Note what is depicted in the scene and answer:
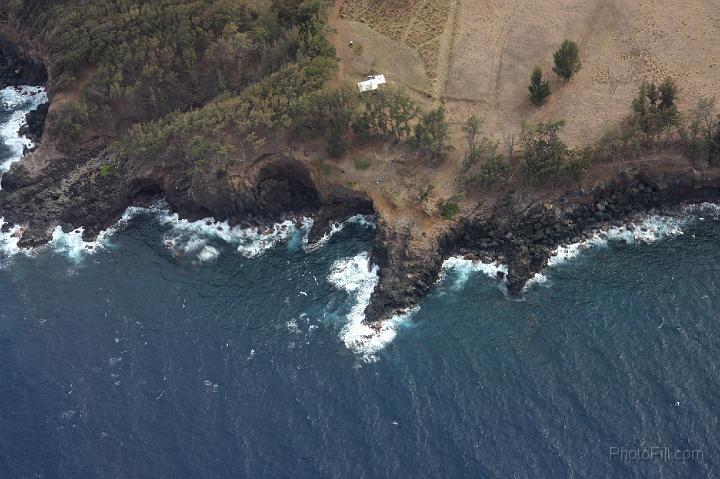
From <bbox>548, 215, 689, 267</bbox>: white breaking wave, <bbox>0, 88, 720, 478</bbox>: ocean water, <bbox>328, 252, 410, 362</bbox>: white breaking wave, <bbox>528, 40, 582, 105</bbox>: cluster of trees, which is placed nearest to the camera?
<bbox>0, 88, 720, 478</bbox>: ocean water

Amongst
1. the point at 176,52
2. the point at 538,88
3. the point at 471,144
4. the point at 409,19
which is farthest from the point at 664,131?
the point at 176,52

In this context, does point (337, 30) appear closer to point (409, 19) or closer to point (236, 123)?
point (409, 19)

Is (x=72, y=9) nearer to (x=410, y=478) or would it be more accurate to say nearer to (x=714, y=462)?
(x=410, y=478)

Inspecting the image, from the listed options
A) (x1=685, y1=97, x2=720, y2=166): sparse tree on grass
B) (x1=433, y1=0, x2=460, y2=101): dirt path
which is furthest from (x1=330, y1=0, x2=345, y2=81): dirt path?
(x1=685, y1=97, x2=720, y2=166): sparse tree on grass

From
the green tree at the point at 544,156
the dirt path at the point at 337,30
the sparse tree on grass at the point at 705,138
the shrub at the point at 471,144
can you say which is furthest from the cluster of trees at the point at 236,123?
the sparse tree on grass at the point at 705,138

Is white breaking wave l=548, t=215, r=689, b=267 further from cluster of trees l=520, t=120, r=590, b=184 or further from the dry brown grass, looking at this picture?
the dry brown grass

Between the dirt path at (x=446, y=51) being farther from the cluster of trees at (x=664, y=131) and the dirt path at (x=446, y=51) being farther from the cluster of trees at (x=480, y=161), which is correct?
the cluster of trees at (x=664, y=131)

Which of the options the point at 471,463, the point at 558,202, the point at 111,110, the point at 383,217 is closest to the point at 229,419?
the point at 471,463
